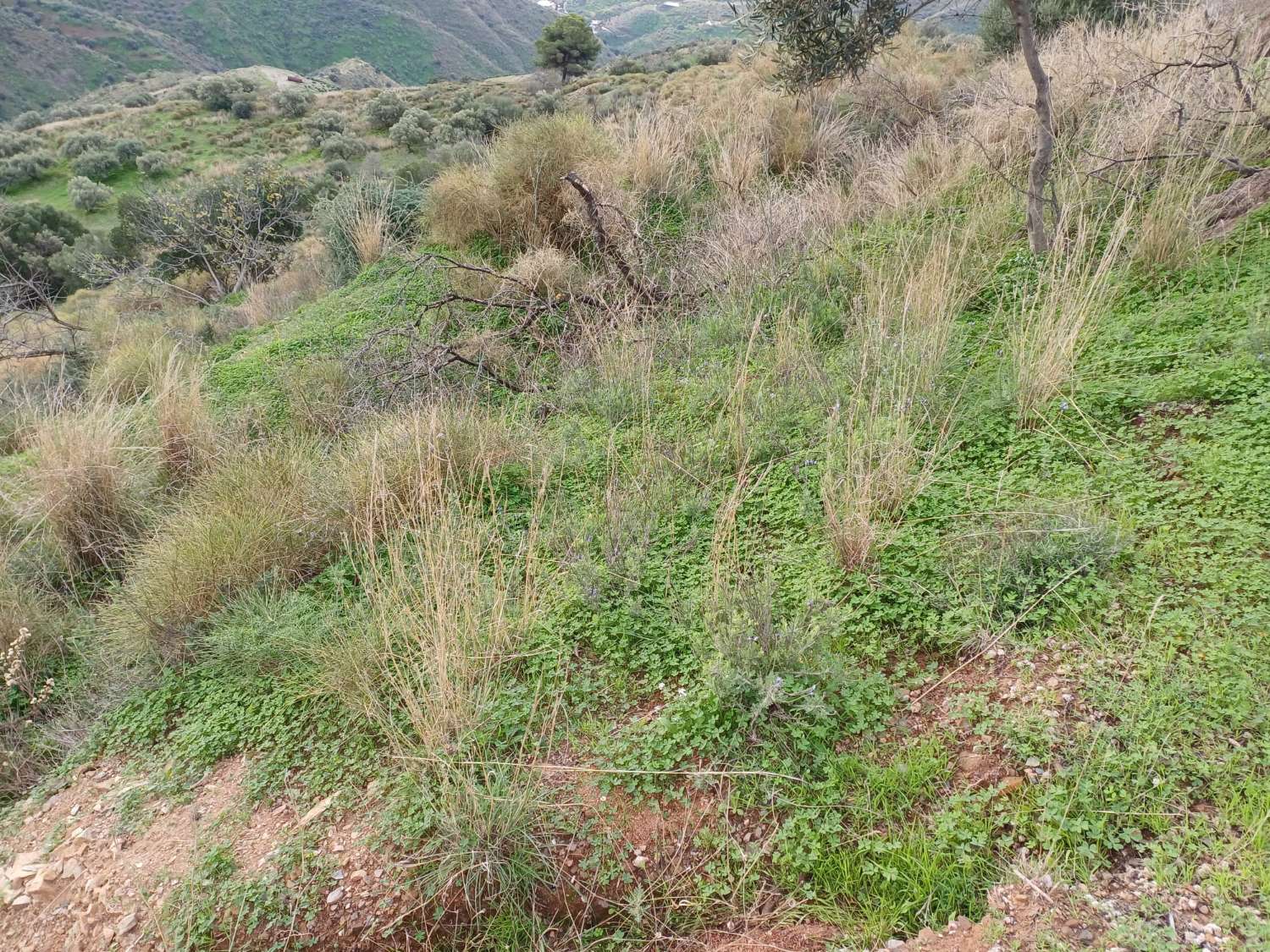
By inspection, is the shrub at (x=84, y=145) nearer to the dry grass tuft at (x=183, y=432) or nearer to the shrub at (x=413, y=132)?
the shrub at (x=413, y=132)

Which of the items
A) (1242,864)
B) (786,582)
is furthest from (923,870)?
(786,582)

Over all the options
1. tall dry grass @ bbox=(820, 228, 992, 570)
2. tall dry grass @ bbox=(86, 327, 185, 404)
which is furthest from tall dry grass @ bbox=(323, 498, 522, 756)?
tall dry grass @ bbox=(86, 327, 185, 404)

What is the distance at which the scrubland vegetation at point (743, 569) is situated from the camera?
5.85 feet

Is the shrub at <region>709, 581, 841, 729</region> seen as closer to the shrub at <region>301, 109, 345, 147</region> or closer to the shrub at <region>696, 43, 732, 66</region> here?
the shrub at <region>696, 43, 732, 66</region>

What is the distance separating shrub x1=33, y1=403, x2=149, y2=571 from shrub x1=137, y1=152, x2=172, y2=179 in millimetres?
32581

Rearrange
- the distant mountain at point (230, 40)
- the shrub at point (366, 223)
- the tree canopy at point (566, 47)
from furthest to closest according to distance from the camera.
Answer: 1. the distant mountain at point (230, 40)
2. the tree canopy at point (566, 47)
3. the shrub at point (366, 223)

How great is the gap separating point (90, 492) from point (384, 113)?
3246 centimetres

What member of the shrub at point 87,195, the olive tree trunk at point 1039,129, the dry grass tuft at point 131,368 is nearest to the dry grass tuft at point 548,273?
the dry grass tuft at point 131,368

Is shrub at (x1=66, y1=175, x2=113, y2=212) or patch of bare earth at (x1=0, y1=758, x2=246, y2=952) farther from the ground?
shrub at (x1=66, y1=175, x2=113, y2=212)

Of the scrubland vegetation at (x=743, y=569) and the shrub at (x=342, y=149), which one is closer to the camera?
the scrubland vegetation at (x=743, y=569)

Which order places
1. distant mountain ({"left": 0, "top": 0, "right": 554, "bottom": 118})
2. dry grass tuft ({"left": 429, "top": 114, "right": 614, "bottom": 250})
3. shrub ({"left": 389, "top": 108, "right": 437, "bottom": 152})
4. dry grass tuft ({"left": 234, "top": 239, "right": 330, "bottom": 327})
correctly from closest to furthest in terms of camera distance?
dry grass tuft ({"left": 429, "top": 114, "right": 614, "bottom": 250}) < dry grass tuft ({"left": 234, "top": 239, "right": 330, "bottom": 327}) < shrub ({"left": 389, "top": 108, "right": 437, "bottom": 152}) < distant mountain ({"left": 0, "top": 0, "right": 554, "bottom": 118})

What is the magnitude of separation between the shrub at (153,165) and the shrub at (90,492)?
3258cm

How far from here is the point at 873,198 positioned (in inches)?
231

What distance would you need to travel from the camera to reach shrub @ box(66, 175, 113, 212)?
87.2ft
